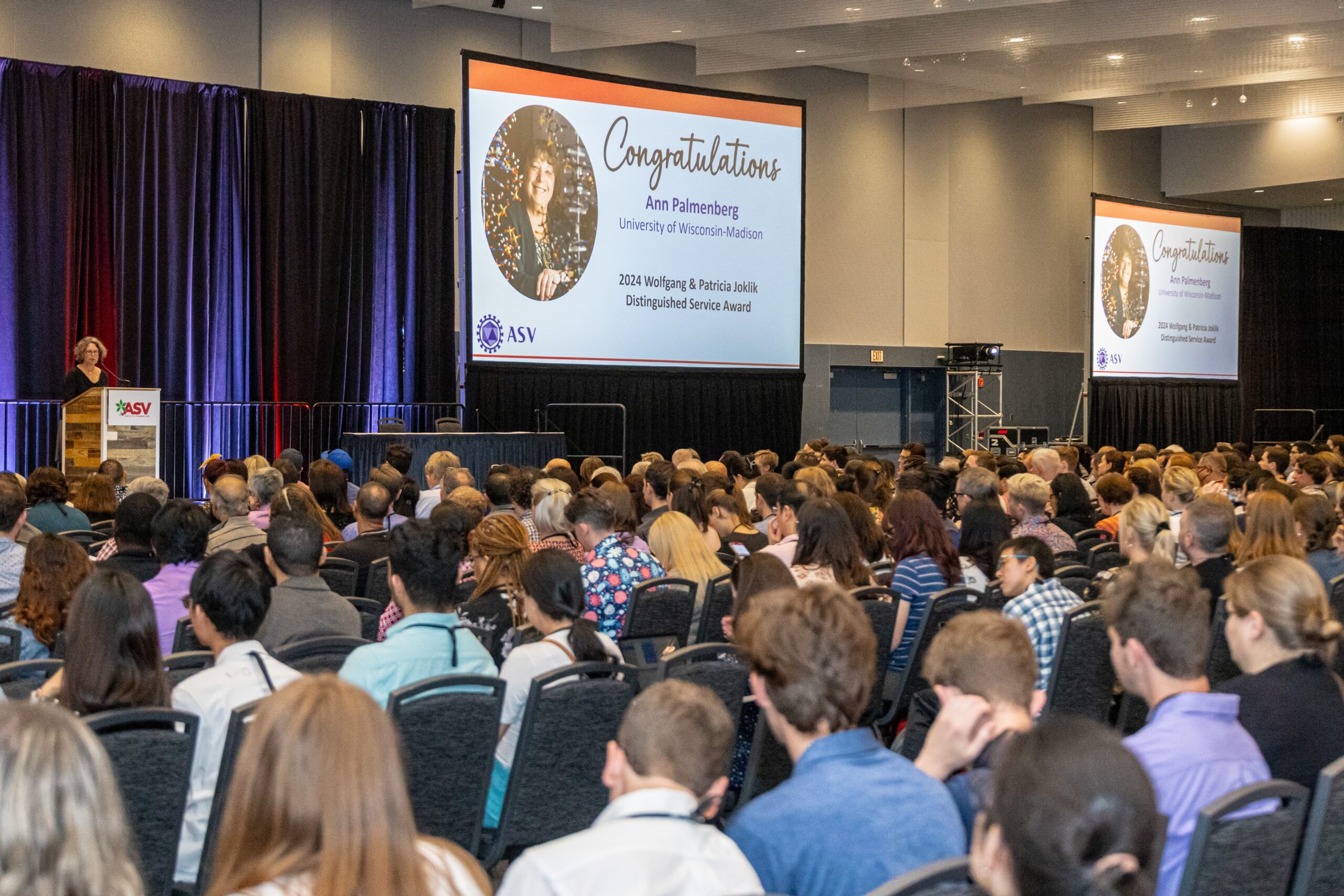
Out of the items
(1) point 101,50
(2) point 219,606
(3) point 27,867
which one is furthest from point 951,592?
(1) point 101,50

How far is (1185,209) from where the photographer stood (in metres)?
18.8

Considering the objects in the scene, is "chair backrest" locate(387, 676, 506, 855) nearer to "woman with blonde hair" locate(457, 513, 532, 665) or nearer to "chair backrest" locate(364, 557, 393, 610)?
"woman with blonde hair" locate(457, 513, 532, 665)

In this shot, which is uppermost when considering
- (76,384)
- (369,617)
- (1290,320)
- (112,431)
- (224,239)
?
(224,239)

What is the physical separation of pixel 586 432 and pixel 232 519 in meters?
8.25

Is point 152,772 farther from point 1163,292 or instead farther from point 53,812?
point 1163,292

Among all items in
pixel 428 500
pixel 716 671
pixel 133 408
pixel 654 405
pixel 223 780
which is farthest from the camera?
pixel 654 405

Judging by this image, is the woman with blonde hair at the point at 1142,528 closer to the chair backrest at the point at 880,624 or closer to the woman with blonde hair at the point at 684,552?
the chair backrest at the point at 880,624

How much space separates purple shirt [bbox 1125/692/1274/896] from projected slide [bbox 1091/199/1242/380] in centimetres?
1546

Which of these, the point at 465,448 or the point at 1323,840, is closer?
the point at 1323,840

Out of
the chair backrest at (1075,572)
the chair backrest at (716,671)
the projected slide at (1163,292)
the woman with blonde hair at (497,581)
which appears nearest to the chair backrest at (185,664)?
the woman with blonde hair at (497,581)

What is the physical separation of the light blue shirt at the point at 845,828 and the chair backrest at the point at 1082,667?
1.96 meters

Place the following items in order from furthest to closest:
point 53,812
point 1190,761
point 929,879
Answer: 1. point 1190,761
2. point 929,879
3. point 53,812

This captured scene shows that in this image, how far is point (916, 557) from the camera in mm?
5059

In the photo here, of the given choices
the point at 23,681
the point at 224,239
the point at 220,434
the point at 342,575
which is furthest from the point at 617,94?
the point at 23,681
